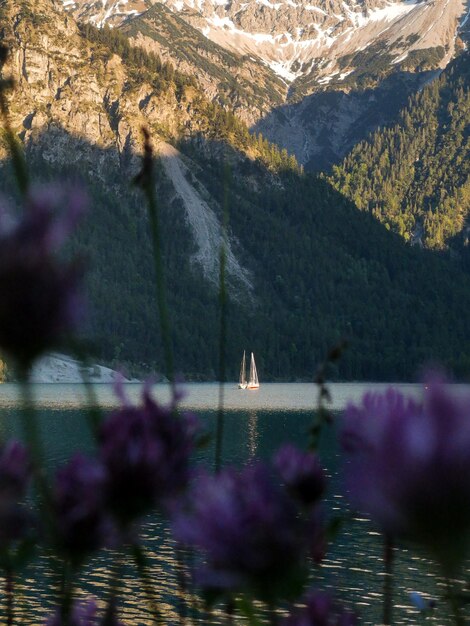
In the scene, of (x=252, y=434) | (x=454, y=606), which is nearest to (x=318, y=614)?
(x=454, y=606)

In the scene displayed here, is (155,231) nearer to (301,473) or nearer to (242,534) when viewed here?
(301,473)

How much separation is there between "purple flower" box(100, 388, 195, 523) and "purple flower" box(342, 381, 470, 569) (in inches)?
15.7

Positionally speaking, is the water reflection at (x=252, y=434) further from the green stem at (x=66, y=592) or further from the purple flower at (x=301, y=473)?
the purple flower at (x=301, y=473)

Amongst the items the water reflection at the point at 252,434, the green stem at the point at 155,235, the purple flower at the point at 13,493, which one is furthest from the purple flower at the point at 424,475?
the water reflection at the point at 252,434

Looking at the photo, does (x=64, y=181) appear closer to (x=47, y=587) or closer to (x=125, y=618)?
(x=125, y=618)

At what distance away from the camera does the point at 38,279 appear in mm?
1137

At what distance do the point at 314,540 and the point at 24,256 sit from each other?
51 centimetres

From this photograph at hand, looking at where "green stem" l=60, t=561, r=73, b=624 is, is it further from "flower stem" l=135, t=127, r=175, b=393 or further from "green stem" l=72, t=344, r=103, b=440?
"flower stem" l=135, t=127, r=175, b=393

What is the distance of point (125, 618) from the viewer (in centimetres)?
2453

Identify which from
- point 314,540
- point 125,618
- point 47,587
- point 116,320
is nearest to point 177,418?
point 314,540

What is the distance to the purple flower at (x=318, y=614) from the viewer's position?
136 cm

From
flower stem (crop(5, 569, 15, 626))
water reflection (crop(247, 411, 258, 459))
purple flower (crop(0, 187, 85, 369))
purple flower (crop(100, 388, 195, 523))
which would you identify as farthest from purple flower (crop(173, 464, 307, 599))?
water reflection (crop(247, 411, 258, 459))

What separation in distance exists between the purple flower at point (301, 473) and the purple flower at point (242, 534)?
207 mm

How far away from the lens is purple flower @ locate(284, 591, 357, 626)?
136 cm
